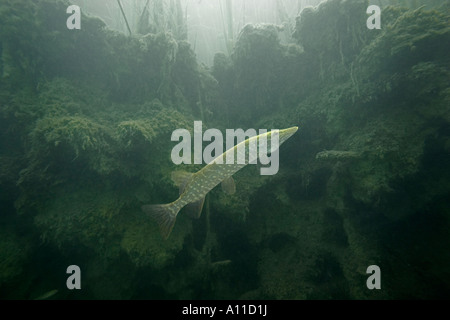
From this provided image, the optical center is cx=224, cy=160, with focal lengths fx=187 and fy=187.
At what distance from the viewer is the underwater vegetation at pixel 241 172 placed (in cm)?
289

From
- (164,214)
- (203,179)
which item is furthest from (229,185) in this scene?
(164,214)

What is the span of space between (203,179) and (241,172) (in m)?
2.01

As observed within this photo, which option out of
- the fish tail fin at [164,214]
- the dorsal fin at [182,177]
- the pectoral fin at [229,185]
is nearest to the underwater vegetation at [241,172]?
the fish tail fin at [164,214]

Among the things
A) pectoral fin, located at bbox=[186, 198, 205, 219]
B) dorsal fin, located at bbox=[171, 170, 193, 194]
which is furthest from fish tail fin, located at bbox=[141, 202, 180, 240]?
dorsal fin, located at bbox=[171, 170, 193, 194]

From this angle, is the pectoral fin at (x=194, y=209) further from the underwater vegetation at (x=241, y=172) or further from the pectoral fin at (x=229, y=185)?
the underwater vegetation at (x=241, y=172)

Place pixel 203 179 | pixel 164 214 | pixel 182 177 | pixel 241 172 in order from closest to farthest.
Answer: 1. pixel 203 179
2. pixel 182 177
3. pixel 164 214
4. pixel 241 172

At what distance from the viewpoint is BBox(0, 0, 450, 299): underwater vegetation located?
2.89 meters

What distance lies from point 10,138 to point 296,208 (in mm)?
5648

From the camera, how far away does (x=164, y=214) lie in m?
2.24

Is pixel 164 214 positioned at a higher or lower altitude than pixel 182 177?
lower

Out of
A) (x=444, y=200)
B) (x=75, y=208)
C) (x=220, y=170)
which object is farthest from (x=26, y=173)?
(x=444, y=200)

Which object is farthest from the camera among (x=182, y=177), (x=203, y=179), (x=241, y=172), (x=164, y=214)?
(x=241, y=172)

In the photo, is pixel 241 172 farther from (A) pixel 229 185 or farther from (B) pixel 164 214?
(B) pixel 164 214

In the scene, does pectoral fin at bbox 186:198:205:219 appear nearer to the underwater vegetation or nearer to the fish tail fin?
the fish tail fin
